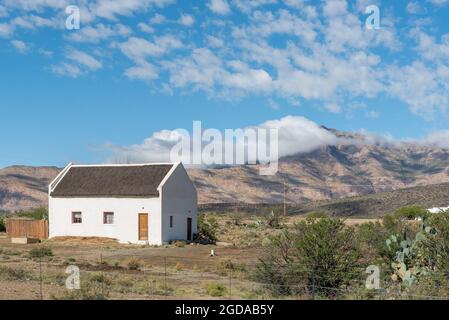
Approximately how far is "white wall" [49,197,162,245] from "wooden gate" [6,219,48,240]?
179cm

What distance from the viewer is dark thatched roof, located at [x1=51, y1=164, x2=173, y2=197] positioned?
146 feet

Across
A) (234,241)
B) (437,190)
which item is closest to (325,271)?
(234,241)

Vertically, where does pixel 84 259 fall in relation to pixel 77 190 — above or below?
below

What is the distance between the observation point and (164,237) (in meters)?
43.2

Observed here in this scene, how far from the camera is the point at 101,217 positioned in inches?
1781

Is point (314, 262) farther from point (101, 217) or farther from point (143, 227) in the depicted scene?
point (101, 217)

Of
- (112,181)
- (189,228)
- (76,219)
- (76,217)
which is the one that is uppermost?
(112,181)

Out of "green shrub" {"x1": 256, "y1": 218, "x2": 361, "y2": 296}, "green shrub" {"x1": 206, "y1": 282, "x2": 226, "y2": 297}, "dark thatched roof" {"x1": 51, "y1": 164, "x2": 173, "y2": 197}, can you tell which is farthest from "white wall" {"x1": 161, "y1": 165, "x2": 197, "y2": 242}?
"green shrub" {"x1": 206, "y1": 282, "x2": 226, "y2": 297}

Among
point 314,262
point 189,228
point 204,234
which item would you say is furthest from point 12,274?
point 204,234

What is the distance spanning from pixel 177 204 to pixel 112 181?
5.31 m

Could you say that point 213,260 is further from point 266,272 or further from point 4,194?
point 4,194

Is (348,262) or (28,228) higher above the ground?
(348,262)
